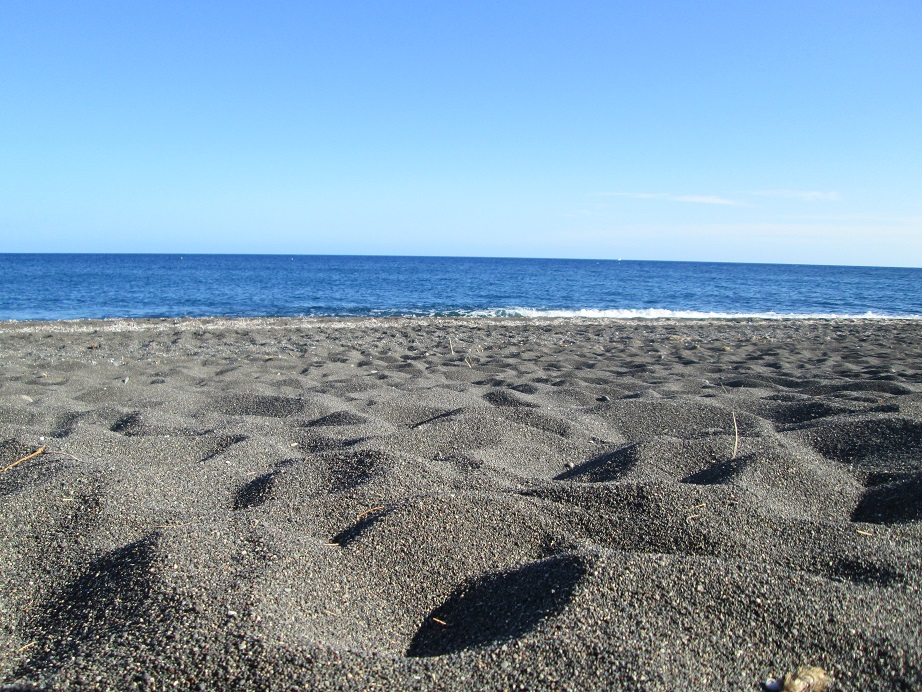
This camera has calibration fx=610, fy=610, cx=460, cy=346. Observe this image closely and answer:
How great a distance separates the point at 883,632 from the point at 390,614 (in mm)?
1336

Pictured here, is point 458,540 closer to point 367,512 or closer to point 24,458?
point 367,512

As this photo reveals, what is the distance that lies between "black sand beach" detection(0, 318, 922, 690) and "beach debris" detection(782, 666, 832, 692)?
0.08 ft

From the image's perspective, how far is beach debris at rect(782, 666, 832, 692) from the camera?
1404 millimetres

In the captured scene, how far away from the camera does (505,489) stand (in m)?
2.77

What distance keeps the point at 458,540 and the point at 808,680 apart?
1159 mm

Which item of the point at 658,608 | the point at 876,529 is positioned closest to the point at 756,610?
the point at 658,608

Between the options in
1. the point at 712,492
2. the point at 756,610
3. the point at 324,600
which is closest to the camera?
the point at 756,610

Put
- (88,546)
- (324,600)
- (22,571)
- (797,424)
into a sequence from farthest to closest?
(797,424), (88,546), (22,571), (324,600)

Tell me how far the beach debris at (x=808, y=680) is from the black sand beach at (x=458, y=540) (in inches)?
0.9

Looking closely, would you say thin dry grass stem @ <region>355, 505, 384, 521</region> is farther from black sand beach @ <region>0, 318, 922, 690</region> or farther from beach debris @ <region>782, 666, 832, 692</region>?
beach debris @ <region>782, 666, 832, 692</region>

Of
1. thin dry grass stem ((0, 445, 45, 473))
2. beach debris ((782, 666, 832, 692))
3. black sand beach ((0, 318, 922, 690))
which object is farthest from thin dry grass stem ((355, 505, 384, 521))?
thin dry grass stem ((0, 445, 45, 473))

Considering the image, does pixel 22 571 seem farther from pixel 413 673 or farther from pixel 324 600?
pixel 413 673

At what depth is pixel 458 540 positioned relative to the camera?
2240mm

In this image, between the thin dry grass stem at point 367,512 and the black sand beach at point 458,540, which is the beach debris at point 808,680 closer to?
the black sand beach at point 458,540
